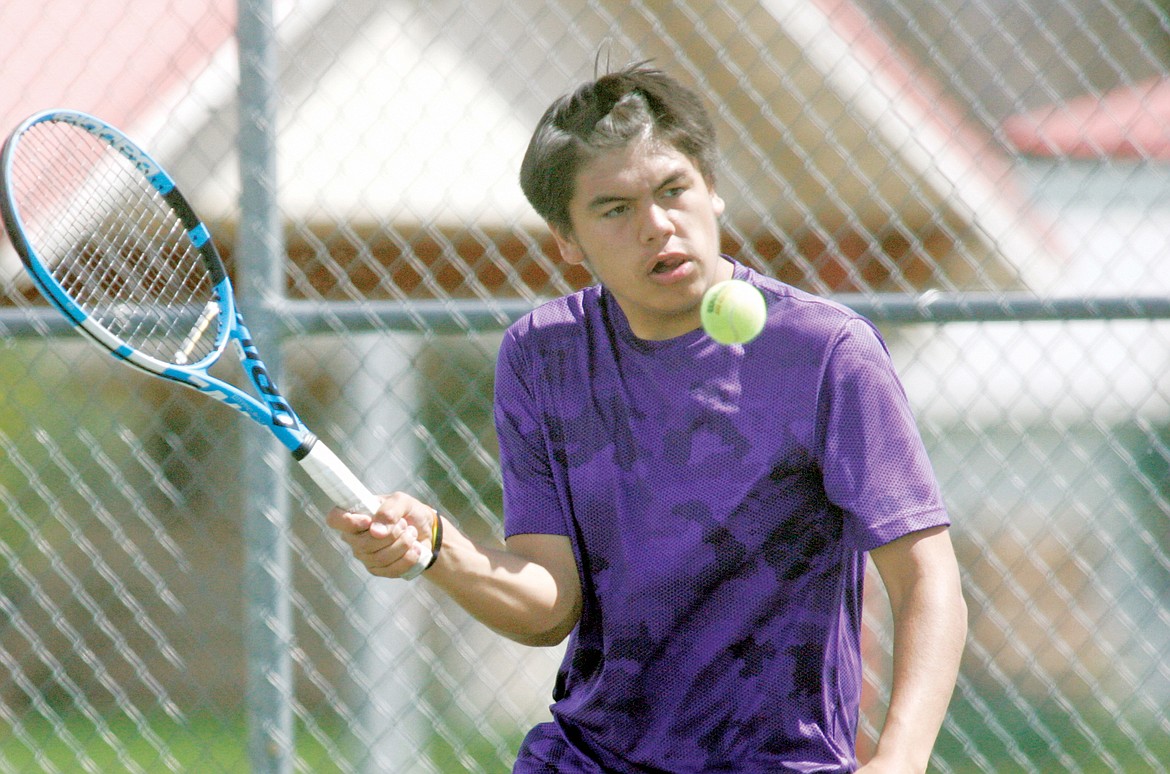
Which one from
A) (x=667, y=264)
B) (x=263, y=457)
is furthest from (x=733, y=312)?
(x=263, y=457)

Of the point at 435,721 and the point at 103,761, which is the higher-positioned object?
the point at 435,721

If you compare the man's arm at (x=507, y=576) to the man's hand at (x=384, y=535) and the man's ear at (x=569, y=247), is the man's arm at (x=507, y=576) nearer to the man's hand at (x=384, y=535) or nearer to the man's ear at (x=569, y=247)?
the man's hand at (x=384, y=535)

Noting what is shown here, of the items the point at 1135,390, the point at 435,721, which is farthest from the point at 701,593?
the point at 1135,390

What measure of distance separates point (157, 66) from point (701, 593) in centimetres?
417

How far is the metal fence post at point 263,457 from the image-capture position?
3037mm

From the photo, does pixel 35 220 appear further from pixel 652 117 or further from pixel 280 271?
pixel 652 117

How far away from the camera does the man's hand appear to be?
198 cm

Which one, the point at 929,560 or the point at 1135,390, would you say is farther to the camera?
the point at 1135,390

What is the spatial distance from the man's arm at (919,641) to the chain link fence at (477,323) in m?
1.10

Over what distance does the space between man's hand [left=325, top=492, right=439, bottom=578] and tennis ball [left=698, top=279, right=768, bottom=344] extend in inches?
21.3

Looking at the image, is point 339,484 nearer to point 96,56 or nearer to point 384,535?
point 384,535

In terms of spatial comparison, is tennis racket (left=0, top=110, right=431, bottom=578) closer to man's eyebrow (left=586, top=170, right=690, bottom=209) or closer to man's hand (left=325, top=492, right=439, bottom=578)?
man's hand (left=325, top=492, right=439, bottom=578)

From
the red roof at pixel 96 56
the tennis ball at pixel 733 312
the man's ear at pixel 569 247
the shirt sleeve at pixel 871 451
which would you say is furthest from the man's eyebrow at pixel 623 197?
the red roof at pixel 96 56

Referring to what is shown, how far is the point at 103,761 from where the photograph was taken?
629 centimetres
